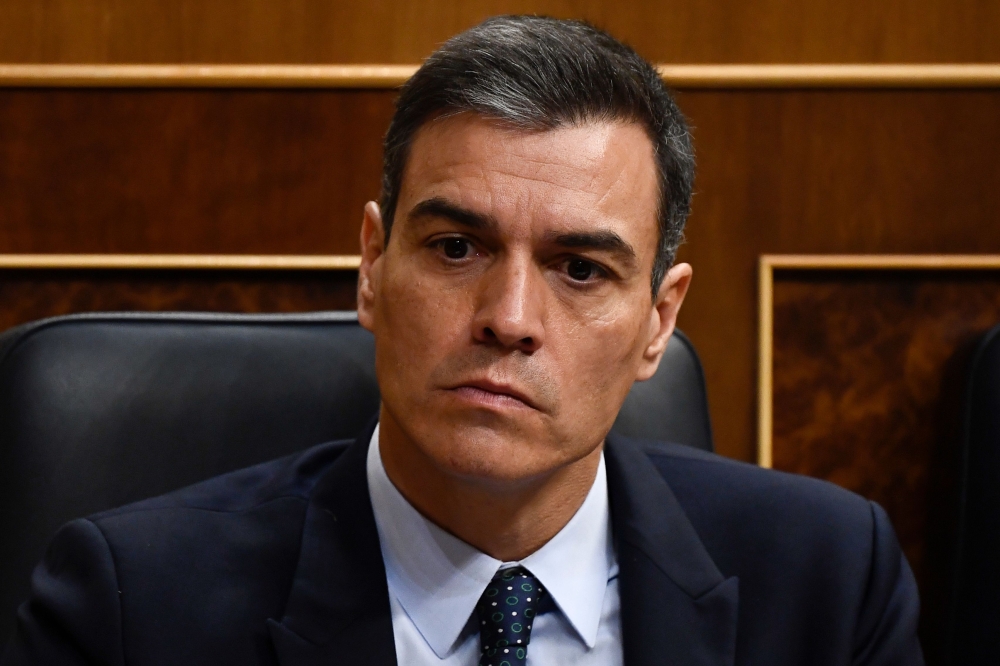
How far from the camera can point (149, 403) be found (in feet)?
3.68

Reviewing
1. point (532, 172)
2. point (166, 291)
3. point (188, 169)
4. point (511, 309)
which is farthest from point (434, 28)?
point (511, 309)

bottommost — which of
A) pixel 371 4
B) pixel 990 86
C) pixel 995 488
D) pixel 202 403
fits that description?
pixel 995 488

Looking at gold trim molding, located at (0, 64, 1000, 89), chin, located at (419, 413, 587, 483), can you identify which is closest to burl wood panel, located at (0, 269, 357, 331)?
gold trim molding, located at (0, 64, 1000, 89)

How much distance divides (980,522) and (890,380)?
9.9 inches

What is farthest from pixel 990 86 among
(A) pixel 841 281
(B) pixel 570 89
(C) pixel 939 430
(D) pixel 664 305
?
(B) pixel 570 89

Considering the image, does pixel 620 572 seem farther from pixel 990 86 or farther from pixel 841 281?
pixel 990 86

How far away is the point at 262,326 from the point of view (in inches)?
47.2

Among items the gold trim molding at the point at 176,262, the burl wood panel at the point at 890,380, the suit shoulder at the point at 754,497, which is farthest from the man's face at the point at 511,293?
the burl wood panel at the point at 890,380

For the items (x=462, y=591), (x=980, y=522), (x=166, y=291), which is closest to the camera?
(x=462, y=591)

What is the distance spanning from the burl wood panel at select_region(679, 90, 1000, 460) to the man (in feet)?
1.32

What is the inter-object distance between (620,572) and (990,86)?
0.93 meters

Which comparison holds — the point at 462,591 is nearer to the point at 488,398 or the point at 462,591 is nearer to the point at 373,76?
the point at 488,398

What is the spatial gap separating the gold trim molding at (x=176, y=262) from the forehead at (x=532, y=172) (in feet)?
1.51

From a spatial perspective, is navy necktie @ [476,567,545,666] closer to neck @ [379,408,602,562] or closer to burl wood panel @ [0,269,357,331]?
neck @ [379,408,602,562]
